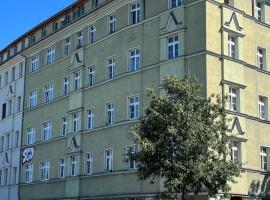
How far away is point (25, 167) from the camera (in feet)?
163

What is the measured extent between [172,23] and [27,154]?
22.7 m

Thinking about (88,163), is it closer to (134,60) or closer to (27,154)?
(134,60)

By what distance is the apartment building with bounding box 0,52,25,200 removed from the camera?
52.2m

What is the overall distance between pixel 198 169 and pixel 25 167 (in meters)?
29.5

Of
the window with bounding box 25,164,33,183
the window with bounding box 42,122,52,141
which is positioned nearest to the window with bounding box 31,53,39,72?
the window with bounding box 42,122,52,141

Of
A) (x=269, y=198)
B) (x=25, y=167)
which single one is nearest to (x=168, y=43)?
(x=269, y=198)

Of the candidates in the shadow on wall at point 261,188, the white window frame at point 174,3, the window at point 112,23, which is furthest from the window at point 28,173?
the shadow on wall at point 261,188

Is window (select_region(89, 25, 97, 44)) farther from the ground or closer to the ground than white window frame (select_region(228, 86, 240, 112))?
farther from the ground

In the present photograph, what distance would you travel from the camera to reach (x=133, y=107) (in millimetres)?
36156

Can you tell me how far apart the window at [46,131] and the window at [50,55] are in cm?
568

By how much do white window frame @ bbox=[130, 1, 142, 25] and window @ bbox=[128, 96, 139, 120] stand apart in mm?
5478

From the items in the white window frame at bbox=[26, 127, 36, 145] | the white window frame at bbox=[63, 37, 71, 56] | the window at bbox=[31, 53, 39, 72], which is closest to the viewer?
the white window frame at bbox=[63, 37, 71, 56]

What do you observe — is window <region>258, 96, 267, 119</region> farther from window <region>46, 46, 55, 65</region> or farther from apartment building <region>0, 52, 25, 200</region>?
apartment building <region>0, 52, 25, 200</region>

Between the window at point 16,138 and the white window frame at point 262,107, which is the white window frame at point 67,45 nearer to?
the window at point 16,138
